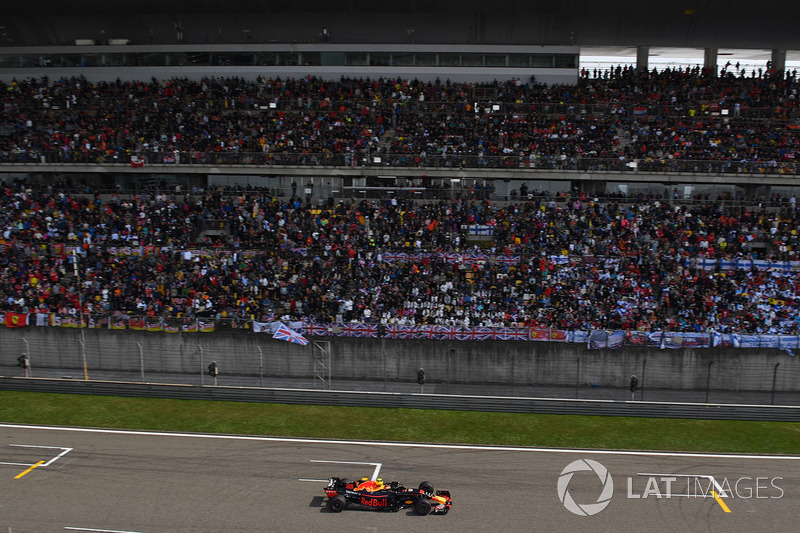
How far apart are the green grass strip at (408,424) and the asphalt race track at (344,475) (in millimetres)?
745

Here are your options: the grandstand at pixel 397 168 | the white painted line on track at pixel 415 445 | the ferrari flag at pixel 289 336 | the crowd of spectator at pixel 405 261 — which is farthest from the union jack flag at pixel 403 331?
the white painted line on track at pixel 415 445

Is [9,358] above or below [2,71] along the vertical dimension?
below

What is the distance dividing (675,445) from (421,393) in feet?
31.2

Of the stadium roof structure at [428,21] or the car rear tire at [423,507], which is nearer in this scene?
the car rear tire at [423,507]

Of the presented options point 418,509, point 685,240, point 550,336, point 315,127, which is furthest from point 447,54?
point 418,509

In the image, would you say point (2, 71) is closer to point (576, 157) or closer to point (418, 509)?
point (576, 157)

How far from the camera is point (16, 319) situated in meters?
29.2

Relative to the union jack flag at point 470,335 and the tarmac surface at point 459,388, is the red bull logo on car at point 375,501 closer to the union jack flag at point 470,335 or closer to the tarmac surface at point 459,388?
the tarmac surface at point 459,388

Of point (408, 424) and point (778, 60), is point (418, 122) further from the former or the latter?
point (778, 60)

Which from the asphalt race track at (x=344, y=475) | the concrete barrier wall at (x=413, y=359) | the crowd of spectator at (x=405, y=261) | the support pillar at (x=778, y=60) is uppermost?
the support pillar at (x=778, y=60)

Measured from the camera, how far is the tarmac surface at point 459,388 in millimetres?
26500

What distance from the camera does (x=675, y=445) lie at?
2269cm

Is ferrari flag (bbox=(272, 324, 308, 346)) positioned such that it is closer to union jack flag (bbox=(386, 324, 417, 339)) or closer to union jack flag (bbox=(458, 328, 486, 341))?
union jack flag (bbox=(386, 324, 417, 339))

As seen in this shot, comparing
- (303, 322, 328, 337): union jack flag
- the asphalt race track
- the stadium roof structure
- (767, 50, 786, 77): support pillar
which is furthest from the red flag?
(767, 50, 786, 77): support pillar
